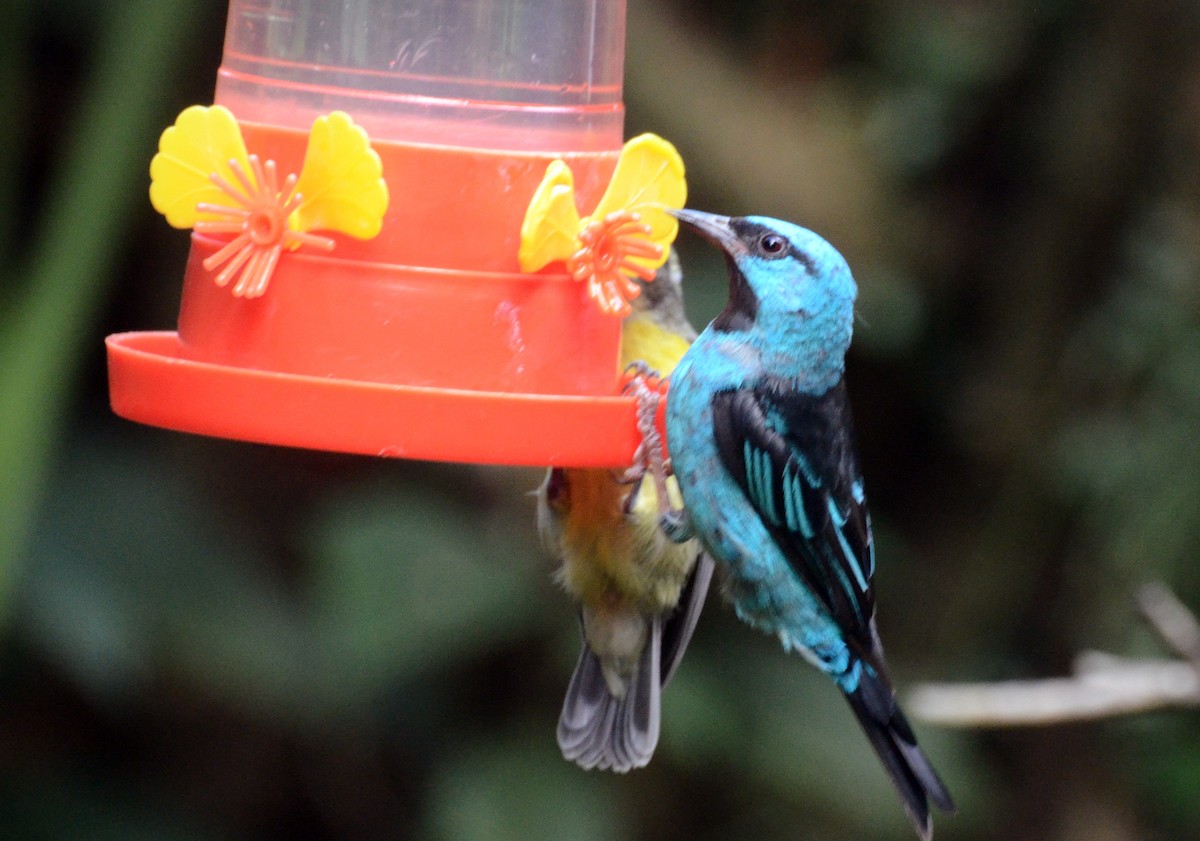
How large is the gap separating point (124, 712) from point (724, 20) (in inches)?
132

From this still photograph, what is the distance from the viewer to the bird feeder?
2430 millimetres

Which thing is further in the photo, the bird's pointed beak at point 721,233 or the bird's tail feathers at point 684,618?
the bird's tail feathers at point 684,618

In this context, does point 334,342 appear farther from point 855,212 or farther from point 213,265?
point 855,212

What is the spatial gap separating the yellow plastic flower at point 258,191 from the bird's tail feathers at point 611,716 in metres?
1.75

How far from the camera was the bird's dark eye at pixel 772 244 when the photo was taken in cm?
320

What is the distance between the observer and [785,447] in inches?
128

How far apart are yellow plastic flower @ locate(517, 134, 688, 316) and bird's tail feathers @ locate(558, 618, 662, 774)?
1.39 meters

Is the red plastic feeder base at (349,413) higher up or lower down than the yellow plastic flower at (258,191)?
lower down

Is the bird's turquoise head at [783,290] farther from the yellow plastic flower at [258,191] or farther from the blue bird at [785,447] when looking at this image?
the yellow plastic flower at [258,191]

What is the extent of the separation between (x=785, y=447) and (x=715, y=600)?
2.08 m

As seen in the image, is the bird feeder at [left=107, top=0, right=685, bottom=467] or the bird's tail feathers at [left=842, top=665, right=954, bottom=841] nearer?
the bird feeder at [left=107, top=0, right=685, bottom=467]

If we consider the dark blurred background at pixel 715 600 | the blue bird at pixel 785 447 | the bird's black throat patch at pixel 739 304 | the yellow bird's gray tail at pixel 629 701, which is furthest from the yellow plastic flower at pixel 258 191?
the yellow bird's gray tail at pixel 629 701

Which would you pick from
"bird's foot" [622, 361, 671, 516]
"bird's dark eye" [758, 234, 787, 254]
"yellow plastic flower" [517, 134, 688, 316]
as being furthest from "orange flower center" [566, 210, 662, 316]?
"bird's dark eye" [758, 234, 787, 254]

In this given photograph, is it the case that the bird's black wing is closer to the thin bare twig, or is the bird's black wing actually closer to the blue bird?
the blue bird
